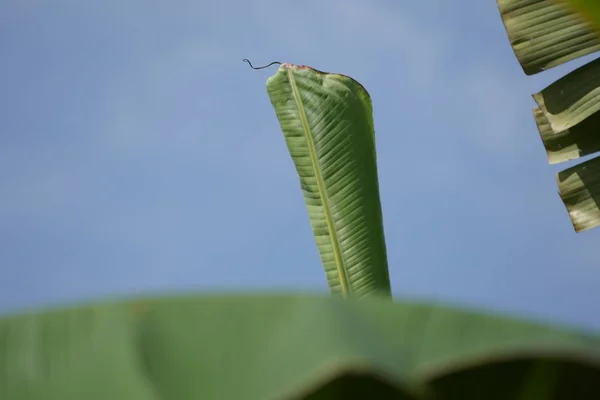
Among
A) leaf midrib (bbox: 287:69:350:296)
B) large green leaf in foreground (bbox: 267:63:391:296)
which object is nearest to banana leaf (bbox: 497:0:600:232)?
large green leaf in foreground (bbox: 267:63:391:296)

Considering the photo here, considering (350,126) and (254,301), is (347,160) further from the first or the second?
(254,301)

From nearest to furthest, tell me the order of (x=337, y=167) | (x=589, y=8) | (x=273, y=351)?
(x=273, y=351) < (x=589, y=8) < (x=337, y=167)

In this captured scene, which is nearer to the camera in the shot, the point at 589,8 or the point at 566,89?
the point at 589,8

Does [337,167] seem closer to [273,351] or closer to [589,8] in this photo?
[589,8]

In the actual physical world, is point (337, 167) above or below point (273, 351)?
above

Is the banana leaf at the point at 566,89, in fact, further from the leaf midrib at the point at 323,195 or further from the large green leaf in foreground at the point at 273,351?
the large green leaf in foreground at the point at 273,351

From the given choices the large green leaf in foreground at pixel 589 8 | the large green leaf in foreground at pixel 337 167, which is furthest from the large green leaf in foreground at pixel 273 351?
the large green leaf in foreground at pixel 589 8

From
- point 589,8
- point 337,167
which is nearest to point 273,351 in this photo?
point 337,167
